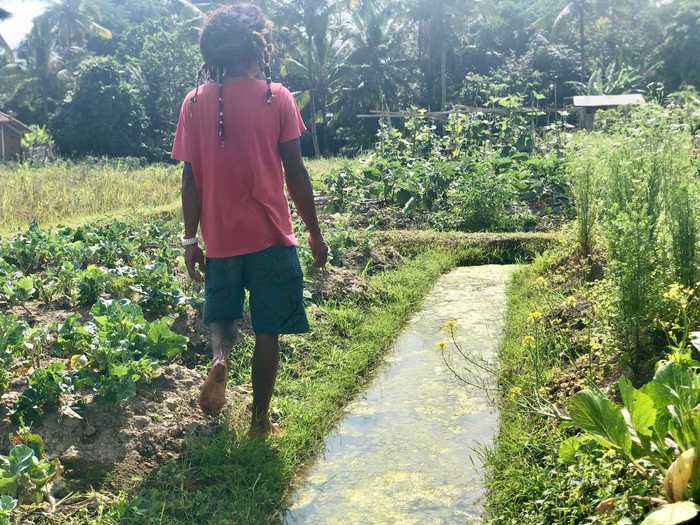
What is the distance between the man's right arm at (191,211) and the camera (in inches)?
144

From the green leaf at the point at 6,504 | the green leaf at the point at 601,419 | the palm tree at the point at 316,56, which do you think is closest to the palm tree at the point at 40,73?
the palm tree at the point at 316,56

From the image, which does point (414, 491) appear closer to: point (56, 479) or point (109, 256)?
point (56, 479)

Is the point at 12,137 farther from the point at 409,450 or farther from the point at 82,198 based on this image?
the point at 409,450

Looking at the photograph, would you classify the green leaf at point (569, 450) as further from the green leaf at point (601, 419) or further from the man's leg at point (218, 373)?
the man's leg at point (218, 373)

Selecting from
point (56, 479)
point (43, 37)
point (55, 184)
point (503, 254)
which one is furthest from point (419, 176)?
point (43, 37)

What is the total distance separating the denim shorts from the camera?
3.58 m

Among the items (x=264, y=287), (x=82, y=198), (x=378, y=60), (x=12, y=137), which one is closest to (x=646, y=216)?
(x=264, y=287)

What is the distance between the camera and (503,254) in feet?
27.8

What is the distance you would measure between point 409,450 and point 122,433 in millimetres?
1263

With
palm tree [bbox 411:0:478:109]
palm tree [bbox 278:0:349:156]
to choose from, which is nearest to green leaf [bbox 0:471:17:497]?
palm tree [bbox 278:0:349:156]

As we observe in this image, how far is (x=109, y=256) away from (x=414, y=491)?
3780 millimetres

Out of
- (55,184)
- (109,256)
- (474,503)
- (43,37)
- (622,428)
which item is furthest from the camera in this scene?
(43,37)

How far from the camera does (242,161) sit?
11.4 feet

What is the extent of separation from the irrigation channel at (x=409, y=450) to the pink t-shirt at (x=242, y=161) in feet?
3.32
